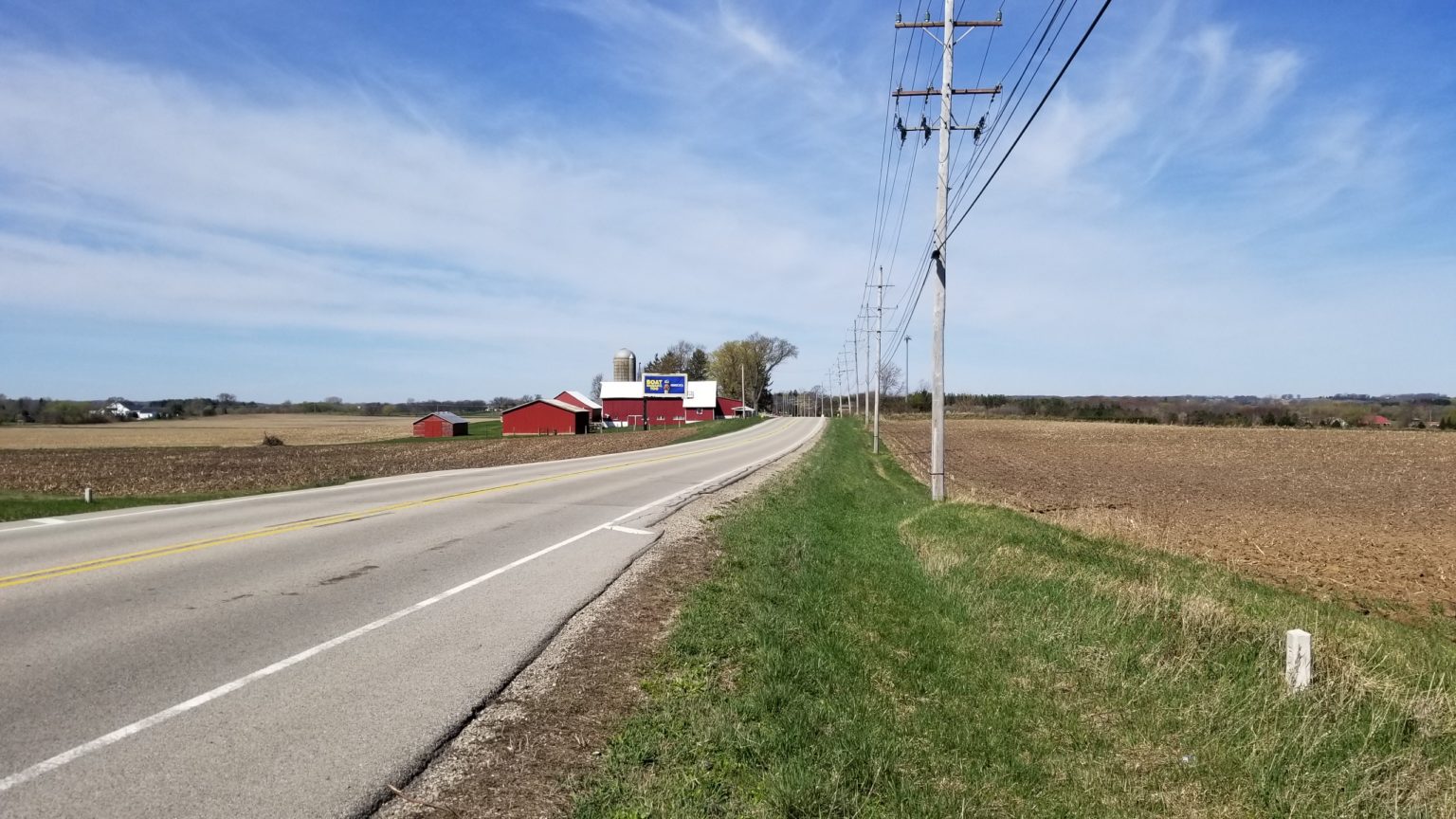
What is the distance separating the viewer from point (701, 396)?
4326 inches

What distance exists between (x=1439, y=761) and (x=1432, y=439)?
80.7 metres

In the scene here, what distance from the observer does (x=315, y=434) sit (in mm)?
86938

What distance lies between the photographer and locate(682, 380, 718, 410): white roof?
358 feet

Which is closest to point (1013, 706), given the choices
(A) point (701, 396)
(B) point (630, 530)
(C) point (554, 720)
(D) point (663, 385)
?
(C) point (554, 720)

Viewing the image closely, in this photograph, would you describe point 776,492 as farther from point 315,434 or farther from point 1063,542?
point 315,434

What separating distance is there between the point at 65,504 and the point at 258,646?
13.7m

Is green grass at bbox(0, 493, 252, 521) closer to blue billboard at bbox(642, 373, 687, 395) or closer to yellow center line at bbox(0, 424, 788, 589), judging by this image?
yellow center line at bbox(0, 424, 788, 589)

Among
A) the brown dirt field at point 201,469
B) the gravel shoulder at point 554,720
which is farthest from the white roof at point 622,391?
the gravel shoulder at point 554,720

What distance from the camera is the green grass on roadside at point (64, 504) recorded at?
14.0 meters

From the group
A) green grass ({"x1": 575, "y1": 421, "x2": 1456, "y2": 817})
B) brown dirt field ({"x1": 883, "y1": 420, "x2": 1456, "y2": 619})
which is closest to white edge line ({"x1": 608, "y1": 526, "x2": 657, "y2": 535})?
green grass ({"x1": 575, "y1": 421, "x2": 1456, "y2": 817})

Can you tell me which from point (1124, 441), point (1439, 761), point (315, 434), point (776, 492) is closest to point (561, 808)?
point (1439, 761)

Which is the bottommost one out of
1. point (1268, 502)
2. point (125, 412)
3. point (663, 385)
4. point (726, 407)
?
point (1268, 502)

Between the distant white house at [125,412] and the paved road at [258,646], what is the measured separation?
448 ft

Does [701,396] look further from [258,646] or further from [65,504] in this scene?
[258,646]
